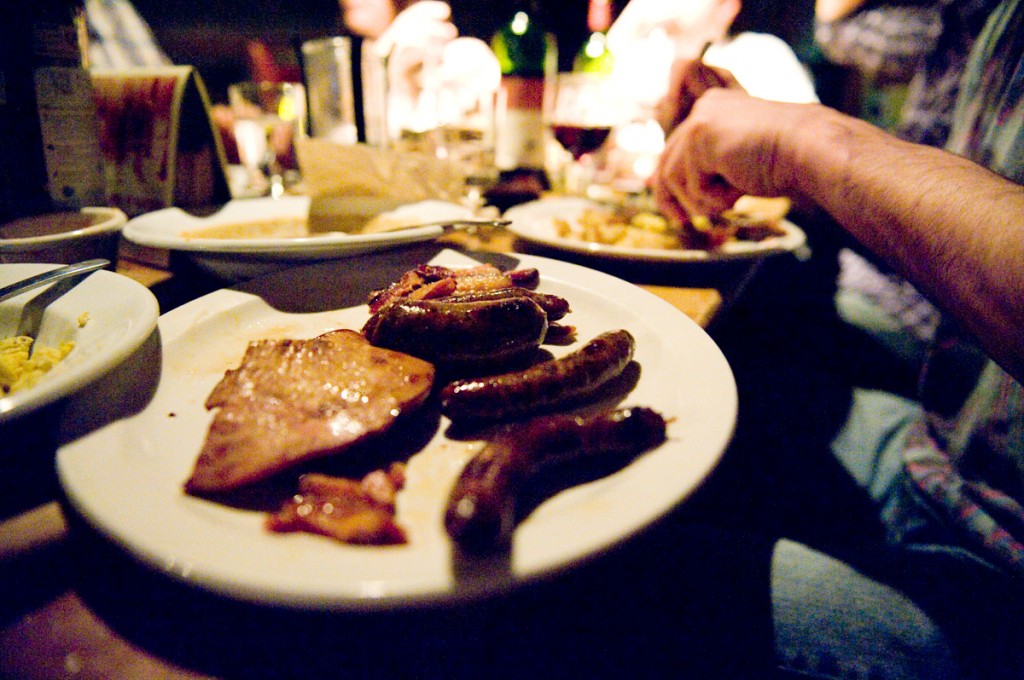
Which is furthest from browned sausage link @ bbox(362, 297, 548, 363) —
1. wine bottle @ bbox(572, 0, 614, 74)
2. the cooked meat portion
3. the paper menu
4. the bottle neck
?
the bottle neck

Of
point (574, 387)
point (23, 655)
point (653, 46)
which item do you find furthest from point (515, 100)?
point (23, 655)

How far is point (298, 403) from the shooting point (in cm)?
99

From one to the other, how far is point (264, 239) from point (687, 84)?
203 centimetres

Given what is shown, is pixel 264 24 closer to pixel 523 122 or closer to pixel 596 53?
pixel 596 53

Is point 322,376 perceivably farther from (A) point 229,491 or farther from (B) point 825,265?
(B) point 825,265

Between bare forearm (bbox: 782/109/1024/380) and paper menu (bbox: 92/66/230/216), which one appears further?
paper menu (bbox: 92/66/230/216)

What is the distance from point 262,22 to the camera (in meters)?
9.02

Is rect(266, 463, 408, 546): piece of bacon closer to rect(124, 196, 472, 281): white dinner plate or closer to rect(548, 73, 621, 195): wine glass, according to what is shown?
rect(124, 196, 472, 281): white dinner plate

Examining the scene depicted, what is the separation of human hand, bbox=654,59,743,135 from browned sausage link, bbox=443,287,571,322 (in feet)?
5.28

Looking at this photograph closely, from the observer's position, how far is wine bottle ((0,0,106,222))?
1.55 metres

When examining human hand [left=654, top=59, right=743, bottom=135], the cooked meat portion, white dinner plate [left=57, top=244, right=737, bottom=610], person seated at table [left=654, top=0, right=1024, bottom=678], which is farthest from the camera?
human hand [left=654, top=59, right=743, bottom=135]

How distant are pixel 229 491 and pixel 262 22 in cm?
1078

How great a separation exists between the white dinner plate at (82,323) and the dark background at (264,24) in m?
7.58

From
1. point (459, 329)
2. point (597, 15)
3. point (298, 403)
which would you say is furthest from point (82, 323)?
point (597, 15)
